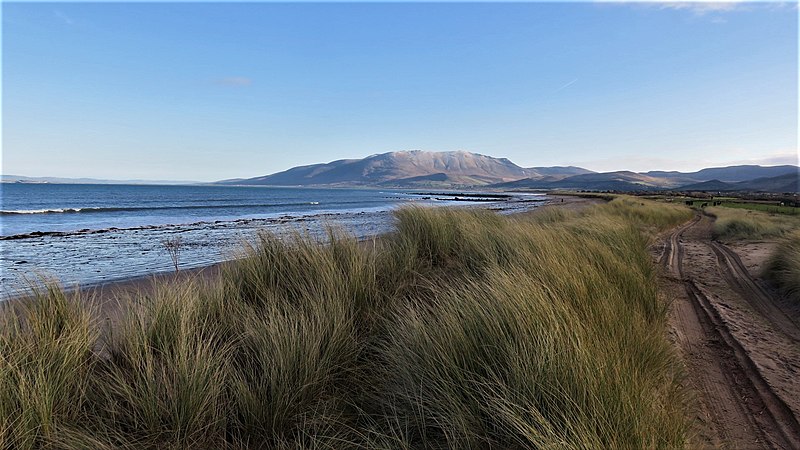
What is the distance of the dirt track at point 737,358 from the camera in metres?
2.99

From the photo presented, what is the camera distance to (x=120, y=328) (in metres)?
3.15

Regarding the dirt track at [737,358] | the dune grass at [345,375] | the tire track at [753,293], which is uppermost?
the dune grass at [345,375]

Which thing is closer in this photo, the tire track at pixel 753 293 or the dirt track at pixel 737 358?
the dirt track at pixel 737 358

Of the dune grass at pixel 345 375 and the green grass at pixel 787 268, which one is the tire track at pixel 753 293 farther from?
the dune grass at pixel 345 375

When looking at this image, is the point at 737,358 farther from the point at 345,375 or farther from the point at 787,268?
the point at 787,268

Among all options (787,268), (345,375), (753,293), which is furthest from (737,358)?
(787,268)

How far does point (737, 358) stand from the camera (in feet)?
14.0

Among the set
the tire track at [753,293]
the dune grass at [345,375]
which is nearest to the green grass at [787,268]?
the tire track at [753,293]

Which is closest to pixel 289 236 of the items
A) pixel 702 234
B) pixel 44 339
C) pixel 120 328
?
pixel 120 328

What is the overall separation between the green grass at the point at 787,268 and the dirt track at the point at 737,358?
0.31m

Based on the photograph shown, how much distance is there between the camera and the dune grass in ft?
6.84

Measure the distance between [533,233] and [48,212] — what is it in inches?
1513

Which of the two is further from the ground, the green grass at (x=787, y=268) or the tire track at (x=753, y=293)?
the green grass at (x=787, y=268)

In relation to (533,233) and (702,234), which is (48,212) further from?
(702,234)
